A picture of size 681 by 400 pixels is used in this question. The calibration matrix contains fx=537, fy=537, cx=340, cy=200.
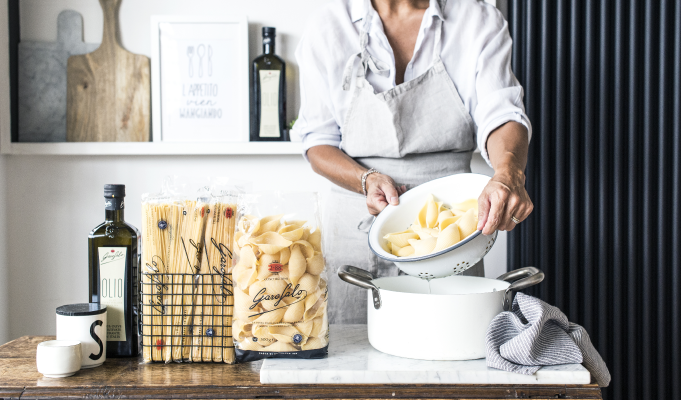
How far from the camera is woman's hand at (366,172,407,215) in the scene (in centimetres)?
123

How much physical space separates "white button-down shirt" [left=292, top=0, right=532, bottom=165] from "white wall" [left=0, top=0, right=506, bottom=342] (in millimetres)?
600

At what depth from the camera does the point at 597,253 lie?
6.63ft

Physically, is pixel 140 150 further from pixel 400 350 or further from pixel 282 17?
pixel 400 350

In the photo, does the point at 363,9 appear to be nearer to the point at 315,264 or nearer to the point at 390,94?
the point at 390,94

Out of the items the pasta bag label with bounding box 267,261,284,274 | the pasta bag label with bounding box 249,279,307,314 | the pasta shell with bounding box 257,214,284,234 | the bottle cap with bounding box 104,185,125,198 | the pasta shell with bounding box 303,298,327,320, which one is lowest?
the pasta shell with bounding box 303,298,327,320

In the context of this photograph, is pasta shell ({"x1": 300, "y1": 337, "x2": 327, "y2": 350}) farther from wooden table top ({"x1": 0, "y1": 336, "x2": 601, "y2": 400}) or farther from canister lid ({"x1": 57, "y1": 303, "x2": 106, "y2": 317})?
canister lid ({"x1": 57, "y1": 303, "x2": 106, "y2": 317})

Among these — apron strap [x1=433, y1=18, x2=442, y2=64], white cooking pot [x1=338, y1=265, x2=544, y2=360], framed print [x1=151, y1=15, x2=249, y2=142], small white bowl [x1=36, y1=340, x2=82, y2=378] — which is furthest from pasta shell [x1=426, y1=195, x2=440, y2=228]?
framed print [x1=151, y1=15, x2=249, y2=142]

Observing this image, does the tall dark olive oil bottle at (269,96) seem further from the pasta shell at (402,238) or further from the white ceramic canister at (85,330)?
the white ceramic canister at (85,330)

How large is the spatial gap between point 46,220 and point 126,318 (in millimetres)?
1538

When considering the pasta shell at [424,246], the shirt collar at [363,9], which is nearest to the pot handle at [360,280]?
the pasta shell at [424,246]

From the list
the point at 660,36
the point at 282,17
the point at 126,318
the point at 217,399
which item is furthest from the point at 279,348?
the point at 660,36

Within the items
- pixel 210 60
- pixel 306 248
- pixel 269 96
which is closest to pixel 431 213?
pixel 306 248

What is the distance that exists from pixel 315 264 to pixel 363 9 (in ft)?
3.07

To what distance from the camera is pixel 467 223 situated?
0.98 metres
